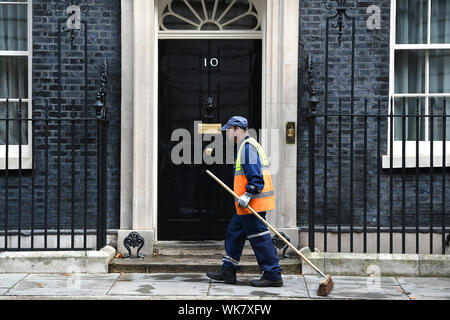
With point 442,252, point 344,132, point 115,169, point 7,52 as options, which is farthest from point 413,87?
point 7,52

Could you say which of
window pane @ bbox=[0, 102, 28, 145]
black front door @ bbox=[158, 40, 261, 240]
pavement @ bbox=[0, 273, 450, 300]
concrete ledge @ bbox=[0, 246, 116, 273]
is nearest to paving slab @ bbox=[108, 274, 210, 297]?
pavement @ bbox=[0, 273, 450, 300]

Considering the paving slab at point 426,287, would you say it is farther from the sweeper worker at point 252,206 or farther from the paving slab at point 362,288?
the sweeper worker at point 252,206

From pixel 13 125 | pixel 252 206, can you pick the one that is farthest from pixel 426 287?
pixel 13 125

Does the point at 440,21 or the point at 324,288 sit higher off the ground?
the point at 440,21

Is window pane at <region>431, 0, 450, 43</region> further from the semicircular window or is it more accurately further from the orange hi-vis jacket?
the orange hi-vis jacket

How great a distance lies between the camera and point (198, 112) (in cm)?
900

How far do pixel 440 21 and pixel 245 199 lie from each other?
3.75m

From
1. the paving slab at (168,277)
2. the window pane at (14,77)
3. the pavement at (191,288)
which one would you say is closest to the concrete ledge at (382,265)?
the pavement at (191,288)

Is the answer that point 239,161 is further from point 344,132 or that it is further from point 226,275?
point 344,132

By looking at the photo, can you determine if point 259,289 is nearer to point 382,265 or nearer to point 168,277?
point 168,277
